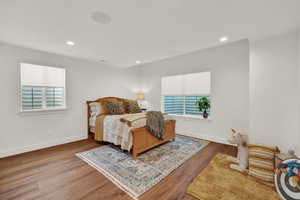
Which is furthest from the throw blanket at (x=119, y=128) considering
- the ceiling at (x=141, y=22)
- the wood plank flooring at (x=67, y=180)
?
the ceiling at (x=141, y=22)

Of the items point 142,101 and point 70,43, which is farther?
point 142,101

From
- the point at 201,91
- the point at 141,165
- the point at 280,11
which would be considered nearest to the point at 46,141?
the point at 141,165

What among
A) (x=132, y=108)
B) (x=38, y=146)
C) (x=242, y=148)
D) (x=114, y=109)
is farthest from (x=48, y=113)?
(x=242, y=148)

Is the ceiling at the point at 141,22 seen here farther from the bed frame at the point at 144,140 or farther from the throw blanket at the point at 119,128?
the bed frame at the point at 144,140

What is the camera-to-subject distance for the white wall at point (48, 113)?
2707 millimetres

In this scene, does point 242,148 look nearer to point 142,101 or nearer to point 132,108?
point 132,108

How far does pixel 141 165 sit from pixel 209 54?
11.0ft

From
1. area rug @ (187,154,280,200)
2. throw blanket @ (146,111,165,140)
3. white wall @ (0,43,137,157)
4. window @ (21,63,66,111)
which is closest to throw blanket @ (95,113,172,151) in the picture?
throw blanket @ (146,111,165,140)

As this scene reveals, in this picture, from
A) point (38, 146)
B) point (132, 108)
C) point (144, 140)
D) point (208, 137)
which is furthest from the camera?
point (132, 108)

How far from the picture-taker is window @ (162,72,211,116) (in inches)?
149

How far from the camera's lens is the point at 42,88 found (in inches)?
127

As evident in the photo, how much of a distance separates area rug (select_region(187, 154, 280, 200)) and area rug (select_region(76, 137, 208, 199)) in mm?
489

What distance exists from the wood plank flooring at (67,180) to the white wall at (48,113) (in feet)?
1.30

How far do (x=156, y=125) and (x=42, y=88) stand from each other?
3.03 m
